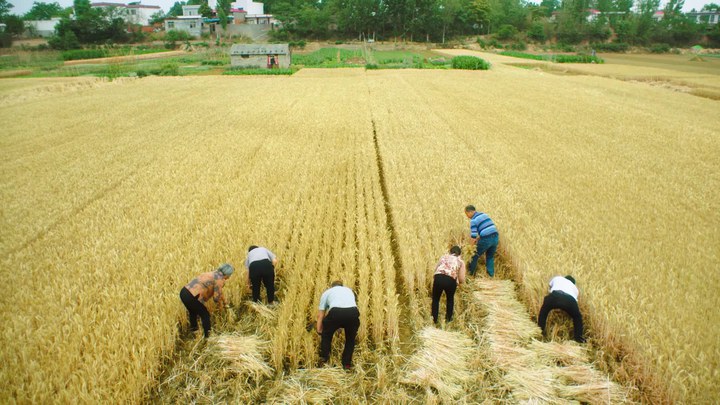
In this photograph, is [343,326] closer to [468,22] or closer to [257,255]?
[257,255]

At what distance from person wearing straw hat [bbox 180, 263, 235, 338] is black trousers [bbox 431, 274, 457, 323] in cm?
274

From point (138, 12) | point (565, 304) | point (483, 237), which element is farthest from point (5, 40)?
point (565, 304)

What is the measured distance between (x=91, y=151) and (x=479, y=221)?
13.8 meters

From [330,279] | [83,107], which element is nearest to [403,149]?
[330,279]

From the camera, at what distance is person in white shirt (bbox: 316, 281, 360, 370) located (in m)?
4.57

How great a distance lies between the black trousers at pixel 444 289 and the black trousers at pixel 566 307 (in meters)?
1.16

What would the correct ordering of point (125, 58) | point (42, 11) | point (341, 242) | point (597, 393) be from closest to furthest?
point (597, 393), point (341, 242), point (125, 58), point (42, 11)

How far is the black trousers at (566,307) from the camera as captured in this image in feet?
16.2

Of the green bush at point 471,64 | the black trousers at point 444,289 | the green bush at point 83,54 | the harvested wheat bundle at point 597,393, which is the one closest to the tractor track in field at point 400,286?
the black trousers at point 444,289

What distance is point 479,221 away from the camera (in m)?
6.56

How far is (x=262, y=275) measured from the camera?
5598 millimetres

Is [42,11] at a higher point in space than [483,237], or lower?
higher

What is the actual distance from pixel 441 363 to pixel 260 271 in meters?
2.67

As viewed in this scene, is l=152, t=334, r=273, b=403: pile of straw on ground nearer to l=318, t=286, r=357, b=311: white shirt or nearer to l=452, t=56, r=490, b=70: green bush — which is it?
l=318, t=286, r=357, b=311: white shirt
